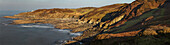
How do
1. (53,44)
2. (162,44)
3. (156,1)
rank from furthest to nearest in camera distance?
(156,1) < (53,44) < (162,44)

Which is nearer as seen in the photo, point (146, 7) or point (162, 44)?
point (162, 44)

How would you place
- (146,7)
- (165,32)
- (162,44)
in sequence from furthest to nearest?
(146,7) → (165,32) → (162,44)

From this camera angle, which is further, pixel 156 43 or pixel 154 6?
pixel 154 6

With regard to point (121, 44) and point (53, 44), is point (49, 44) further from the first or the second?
point (121, 44)

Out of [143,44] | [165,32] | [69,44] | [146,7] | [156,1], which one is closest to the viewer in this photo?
[143,44]

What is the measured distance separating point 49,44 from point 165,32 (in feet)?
106

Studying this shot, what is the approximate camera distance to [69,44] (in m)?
34.1

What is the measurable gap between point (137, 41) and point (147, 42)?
1.13 m

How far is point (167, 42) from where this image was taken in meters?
12.7

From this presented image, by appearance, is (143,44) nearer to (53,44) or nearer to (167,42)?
(167,42)

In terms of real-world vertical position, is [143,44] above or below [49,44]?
above

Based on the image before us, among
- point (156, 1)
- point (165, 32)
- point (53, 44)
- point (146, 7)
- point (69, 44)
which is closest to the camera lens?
point (165, 32)

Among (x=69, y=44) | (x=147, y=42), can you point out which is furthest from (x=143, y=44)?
(x=69, y=44)

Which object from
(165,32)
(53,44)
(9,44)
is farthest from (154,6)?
(9,44)
